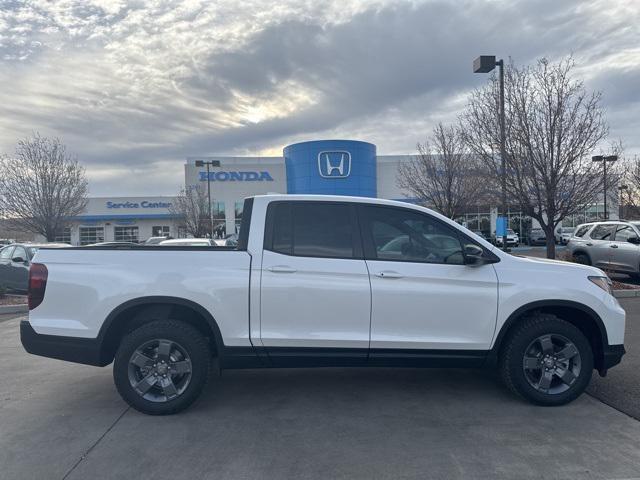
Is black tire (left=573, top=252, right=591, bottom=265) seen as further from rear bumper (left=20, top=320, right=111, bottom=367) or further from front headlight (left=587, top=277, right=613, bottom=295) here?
rear bumper (left=20, top=320, right=111, bottom=367)

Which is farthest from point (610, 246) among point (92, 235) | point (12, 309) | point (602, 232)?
point (92, 235)

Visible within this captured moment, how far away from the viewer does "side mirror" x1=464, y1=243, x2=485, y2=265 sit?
4.34m

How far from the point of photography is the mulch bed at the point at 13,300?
1130 cm

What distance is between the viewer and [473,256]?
171 inches

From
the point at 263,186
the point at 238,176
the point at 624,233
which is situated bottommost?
the point at 624,233

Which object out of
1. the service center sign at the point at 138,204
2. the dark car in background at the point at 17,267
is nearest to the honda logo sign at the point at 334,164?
the service center sign at the point at 138,204

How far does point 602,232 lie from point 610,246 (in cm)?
65

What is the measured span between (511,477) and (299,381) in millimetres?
2605

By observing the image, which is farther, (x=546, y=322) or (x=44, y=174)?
(x=44, y=174)

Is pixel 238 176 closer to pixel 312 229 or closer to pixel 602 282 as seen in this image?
pixel 312 229

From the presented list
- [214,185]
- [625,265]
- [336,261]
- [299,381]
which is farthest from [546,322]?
[214,185]

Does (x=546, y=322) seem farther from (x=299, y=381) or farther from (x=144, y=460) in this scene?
(x=144, y=460)

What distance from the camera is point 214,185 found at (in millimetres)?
43219

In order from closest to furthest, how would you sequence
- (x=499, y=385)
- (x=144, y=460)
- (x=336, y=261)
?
1. (x=144, y=460)
2. (x=336, y=261)
3. (x=499, y=385)
